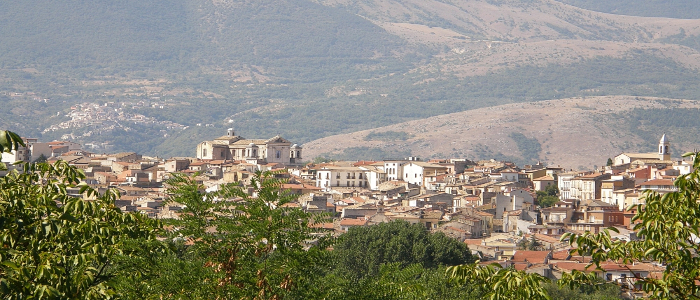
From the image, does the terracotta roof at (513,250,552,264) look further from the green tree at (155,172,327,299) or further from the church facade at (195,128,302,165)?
the church facade at (195,128,302,165)

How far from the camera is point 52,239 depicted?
46.1 feet

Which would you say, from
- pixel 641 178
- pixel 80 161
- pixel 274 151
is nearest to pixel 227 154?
pixel 274 151

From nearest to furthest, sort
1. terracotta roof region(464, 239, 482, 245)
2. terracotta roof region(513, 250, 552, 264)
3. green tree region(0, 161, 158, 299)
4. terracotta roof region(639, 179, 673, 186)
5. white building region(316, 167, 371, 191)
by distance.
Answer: green tree region(0, 161, 158, 299) → terracotta roof region(513, 250, 552, 264) → terracotta roof region(464, 239, 482, 245) → terracotta roof region(639, 179, 673, 186) → white building region(316, 167, 371, 191)

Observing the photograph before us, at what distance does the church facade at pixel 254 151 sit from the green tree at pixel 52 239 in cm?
11633

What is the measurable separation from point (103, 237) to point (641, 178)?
319 feet

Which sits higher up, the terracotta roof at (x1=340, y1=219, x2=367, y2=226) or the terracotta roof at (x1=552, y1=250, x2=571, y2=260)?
the terracotta roof at (x1=340, y1=219, x2=367, y2=226)

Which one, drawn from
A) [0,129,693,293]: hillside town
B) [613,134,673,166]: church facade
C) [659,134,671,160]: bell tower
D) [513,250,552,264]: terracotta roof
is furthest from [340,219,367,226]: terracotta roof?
[659,134,671,160]: bell tower

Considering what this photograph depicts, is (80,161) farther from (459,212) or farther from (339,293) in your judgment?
(339,293)

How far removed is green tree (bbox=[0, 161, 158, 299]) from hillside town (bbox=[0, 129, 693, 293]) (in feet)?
142

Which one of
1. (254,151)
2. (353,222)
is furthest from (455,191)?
(254,151)

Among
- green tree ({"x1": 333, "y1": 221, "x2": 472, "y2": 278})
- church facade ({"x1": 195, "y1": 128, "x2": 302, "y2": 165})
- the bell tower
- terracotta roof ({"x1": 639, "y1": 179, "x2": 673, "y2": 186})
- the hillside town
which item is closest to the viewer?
green tree ({"x1": 333, "y1": 221, "x2": 472, "y2": 278})

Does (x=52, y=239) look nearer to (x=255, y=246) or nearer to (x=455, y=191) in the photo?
(x=255, y=246)

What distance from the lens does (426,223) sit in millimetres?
82750

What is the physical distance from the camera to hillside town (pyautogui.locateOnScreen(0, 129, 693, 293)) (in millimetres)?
75562
